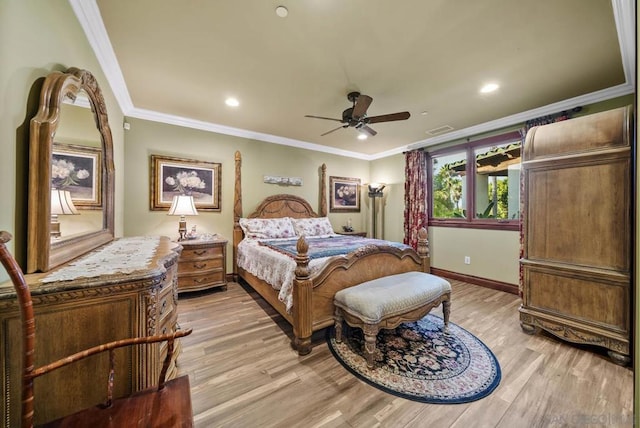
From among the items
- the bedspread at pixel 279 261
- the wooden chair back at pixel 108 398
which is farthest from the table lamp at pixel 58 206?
the bedspread at pixel 279 261

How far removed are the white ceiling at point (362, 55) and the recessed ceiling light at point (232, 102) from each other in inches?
3.0

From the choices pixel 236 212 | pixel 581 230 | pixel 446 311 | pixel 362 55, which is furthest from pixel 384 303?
pixel 236 212

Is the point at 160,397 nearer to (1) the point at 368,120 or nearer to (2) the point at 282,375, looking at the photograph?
(2) the point at 282,375

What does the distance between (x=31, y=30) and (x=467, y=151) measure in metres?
4.84

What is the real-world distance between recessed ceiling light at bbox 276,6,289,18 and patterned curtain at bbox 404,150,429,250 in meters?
3.56

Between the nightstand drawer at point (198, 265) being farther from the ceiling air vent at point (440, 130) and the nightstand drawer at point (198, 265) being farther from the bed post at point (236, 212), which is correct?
the ceiling air vent at point (440, 130)

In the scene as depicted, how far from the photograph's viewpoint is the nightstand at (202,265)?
3.16m

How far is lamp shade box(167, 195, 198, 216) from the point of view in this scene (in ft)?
10.5

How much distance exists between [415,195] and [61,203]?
462cm

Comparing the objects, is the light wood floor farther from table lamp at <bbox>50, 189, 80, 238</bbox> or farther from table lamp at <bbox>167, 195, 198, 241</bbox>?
table lamp at <bbox>167, 195, 198, 241</bbox>

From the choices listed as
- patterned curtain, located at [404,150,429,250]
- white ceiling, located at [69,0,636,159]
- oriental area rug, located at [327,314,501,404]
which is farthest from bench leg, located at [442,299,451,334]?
white ceiling, located at [69,0,636,159]

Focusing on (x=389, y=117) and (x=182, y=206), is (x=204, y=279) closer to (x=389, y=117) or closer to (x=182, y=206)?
(x=182, y=206)

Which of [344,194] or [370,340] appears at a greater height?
[344,194]

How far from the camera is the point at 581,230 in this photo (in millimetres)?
2080
